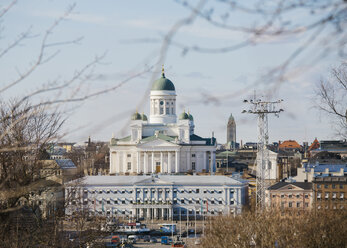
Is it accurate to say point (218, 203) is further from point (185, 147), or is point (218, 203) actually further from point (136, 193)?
point (185, 147)

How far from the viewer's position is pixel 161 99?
122m

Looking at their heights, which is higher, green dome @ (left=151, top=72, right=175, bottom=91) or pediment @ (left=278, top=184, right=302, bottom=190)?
green dome @ (left=151, top=72, right=175, bottom=91)

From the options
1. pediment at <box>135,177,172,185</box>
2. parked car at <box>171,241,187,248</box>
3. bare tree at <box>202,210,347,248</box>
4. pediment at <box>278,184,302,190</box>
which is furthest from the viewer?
pediment at <box>135,177,172,185</box>

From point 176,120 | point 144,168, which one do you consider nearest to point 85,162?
point 144,168

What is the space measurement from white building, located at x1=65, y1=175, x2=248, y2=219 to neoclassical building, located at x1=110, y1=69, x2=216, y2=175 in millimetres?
26068

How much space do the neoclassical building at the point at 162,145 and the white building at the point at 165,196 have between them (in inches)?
1026

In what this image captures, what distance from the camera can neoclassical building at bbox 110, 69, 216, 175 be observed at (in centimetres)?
11656

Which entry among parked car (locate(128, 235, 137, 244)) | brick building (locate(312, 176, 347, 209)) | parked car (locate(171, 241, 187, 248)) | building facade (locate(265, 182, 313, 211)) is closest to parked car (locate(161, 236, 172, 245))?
parked car (locate(128, 235, 137, 244))

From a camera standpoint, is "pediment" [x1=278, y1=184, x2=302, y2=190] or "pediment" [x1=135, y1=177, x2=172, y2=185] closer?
"pediment" [x1=278, y1=184, x2=302, y2=190]

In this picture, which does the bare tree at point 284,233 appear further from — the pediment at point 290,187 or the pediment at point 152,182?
the pediment at point 152,182

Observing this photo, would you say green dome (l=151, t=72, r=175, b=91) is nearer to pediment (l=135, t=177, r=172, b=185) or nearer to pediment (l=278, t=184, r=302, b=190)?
pediment (l=135, t=177, r=172, b=185)

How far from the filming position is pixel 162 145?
116312mm

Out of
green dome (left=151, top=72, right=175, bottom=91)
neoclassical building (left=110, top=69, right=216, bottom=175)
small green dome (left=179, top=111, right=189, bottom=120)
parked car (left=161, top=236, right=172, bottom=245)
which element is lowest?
parked car (left=161, top=236, right=172, bottom=245)

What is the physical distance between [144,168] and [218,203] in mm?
31006
